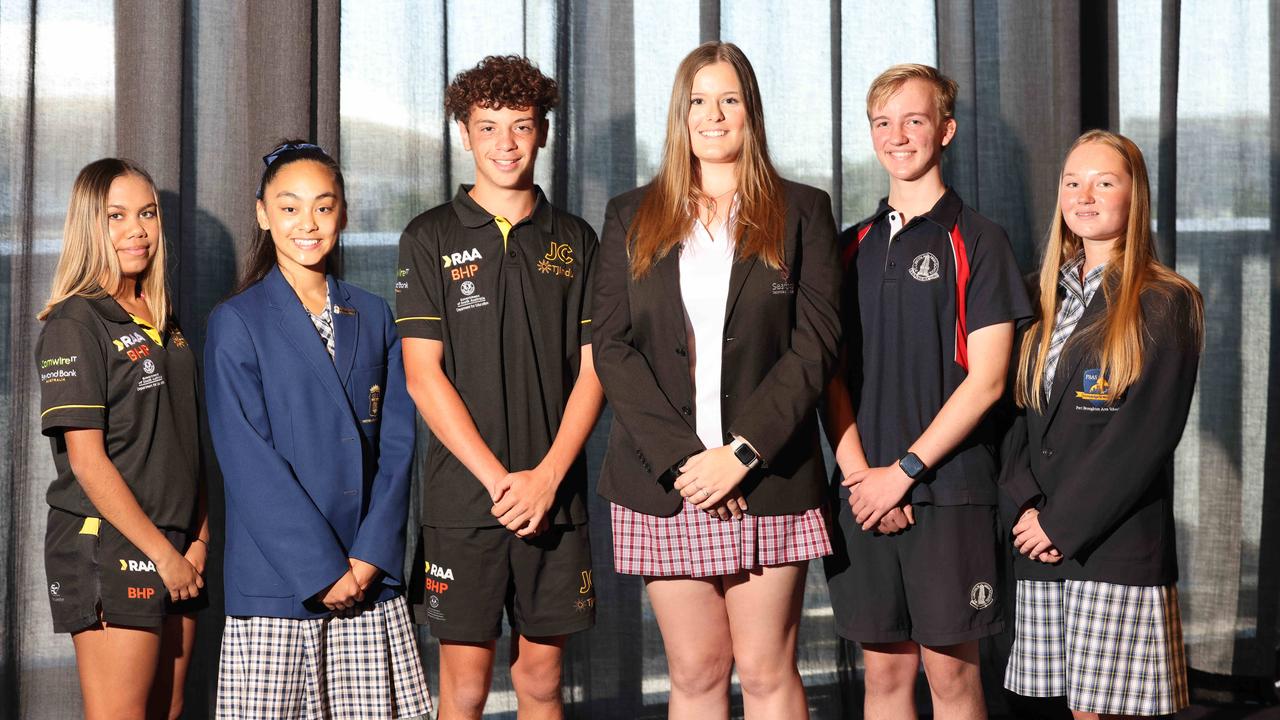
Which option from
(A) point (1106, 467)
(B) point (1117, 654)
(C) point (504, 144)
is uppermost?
(C) point (504, 144)

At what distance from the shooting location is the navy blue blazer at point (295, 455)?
1979mm

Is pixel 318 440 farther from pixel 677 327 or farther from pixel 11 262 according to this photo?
pixel 11 262

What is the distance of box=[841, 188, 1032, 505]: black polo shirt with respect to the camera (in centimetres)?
208

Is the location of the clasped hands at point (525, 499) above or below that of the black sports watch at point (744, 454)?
below

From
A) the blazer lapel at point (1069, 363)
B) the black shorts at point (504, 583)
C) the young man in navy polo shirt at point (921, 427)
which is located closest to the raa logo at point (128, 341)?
the black shorts at point (504, 583)

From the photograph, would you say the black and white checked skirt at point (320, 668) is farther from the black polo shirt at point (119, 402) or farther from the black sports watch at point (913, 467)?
the black sports watch at point (913, 467)

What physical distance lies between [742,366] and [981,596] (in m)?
0.64

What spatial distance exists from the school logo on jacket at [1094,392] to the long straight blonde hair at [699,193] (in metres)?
0.67

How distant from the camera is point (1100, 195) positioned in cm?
221

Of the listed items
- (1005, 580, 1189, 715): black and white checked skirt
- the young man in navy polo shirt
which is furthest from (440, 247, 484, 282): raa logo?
(1005, 580, 1189, 715): black and white checked skirt

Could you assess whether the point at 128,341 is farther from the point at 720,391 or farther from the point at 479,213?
the point at 720,391

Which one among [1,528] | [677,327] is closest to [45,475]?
[1,528]

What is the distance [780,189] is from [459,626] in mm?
1022

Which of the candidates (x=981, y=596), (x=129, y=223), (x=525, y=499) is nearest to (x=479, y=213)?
(x=525, y=499)
